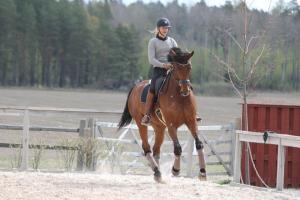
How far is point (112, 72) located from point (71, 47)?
757cm

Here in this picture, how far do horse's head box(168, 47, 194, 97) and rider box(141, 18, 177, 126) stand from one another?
543mm

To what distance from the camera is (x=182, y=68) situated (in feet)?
35.5

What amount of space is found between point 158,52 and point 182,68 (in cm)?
92

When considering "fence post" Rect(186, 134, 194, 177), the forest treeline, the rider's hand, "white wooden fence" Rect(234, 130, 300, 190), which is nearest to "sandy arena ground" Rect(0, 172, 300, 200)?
"white wooden fence" Rect(234, 130, 300, 190)

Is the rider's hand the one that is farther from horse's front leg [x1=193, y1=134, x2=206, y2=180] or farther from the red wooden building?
the red wooden building

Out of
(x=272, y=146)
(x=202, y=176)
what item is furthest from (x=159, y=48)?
(x=272, y=146)

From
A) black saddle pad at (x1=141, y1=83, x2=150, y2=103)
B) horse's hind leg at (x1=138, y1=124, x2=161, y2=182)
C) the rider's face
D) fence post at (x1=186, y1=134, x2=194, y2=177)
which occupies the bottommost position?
fence post at (x1=186, y1=134, x2=194, y2=177)

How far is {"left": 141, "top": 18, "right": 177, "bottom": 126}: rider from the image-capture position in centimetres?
1147

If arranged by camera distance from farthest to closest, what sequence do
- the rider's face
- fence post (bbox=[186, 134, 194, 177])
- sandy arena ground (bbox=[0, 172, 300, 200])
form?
fence post (bbox=[186, 134, 194, 177]), the rider's face, sandy arena ground (bbox=[0, 172, 300, 200])

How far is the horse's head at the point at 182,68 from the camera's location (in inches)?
422

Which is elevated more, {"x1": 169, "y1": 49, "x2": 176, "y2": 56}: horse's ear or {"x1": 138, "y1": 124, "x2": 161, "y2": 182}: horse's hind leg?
{"x1": 169, "y1": 49, "x2": 176, "y2": 56}: horse's ear

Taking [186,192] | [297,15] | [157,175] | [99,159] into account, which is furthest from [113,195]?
[297,15]

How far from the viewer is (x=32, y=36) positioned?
333 ft

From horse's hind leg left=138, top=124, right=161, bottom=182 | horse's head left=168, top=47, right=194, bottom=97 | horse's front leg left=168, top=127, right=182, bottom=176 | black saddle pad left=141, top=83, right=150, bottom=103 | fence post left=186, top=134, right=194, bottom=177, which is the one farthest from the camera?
fence post left=186, top=134, right=194, bottom=177
